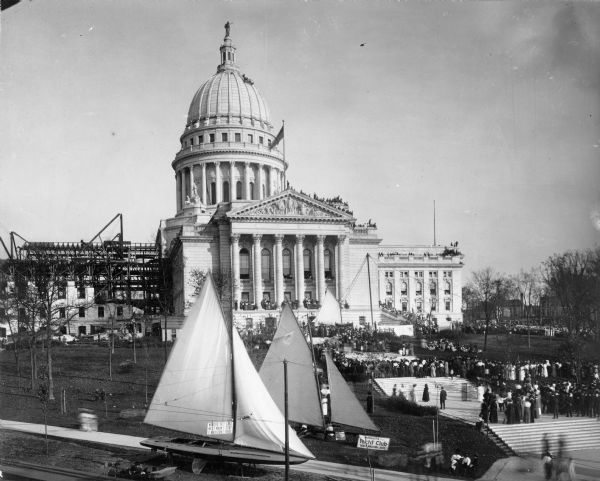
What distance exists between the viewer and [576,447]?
97.8 ft

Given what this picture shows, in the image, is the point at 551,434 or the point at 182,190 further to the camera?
the point at 182,190

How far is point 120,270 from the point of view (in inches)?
3627

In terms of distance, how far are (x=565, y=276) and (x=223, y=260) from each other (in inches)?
1608

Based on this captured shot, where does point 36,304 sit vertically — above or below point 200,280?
below

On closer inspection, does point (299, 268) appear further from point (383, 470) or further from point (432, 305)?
point (383, 470)

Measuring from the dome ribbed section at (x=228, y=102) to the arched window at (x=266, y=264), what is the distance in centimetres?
2936

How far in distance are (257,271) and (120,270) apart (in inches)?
800

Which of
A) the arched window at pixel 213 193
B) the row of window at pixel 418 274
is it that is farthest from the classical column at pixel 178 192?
the row of window at pixel 418 274

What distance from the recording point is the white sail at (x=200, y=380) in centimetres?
2453

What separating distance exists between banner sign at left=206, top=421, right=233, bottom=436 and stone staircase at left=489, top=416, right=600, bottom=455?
11.8 meters

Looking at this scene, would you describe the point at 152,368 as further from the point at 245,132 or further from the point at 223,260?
the point at 245,132

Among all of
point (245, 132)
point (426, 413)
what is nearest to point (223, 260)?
point (245, 132)

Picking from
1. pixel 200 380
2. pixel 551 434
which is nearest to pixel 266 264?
pixel 551 434

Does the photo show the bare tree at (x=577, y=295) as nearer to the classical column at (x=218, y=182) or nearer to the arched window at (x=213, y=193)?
the classical column at (x=218, y=182)
